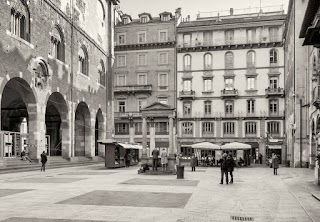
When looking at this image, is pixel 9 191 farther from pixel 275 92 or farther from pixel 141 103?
pixel 275 92

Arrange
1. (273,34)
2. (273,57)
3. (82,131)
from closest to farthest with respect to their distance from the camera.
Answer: (82,131) → (273,34) → (273,57)

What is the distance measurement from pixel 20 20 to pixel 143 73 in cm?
2972

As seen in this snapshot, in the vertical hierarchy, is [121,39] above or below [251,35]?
above

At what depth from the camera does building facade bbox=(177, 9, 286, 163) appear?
5106cm

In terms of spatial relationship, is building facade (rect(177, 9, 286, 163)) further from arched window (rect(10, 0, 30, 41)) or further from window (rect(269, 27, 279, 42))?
arched window (rect(10, 0, 30, 41))

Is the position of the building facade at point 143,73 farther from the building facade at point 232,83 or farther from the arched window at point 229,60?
the arched window at point 229,60

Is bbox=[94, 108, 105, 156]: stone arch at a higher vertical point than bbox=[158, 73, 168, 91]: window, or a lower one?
lower

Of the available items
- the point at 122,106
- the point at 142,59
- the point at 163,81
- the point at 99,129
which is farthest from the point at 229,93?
the point at 99,129

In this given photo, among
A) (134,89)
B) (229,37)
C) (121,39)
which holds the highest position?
(121,39)

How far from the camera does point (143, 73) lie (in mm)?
55531

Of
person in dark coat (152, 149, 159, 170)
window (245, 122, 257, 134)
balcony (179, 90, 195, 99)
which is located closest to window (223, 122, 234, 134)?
window (245, 122, 257, 134)

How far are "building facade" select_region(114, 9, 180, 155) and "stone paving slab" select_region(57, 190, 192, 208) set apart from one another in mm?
39166

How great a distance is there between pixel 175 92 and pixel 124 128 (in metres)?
8.87

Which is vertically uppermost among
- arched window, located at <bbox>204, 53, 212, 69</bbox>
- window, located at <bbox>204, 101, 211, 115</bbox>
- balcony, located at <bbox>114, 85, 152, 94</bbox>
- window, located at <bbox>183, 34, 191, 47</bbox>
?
window, located at <bbox>183, 34, 191, 47</bbox>
